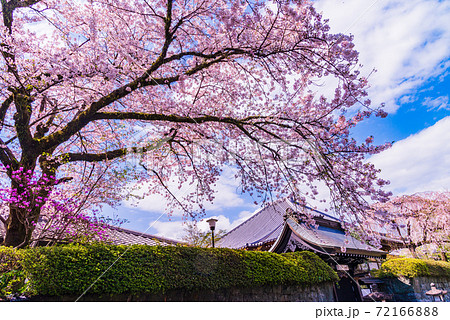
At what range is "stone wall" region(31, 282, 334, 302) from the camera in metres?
3.82

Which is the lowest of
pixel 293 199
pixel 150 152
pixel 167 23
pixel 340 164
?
pixel 293 199

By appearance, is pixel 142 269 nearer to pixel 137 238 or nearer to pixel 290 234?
pixel 290 234

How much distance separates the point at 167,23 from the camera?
4.79 meters

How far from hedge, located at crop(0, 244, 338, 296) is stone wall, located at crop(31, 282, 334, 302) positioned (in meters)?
0.09

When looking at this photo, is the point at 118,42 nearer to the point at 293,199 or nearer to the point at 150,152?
the point at 150,152

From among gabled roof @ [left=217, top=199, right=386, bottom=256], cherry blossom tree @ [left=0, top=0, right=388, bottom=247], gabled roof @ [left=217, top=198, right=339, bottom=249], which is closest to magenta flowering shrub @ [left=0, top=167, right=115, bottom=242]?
cherry blossom tree @ [left=0, top=0, right=388, bottom=247]

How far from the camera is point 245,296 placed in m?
5.14

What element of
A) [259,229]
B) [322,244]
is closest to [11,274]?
[322,244]

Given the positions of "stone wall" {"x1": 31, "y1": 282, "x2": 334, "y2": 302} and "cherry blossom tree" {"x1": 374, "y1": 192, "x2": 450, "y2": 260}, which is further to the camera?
"cherry blossom tree" {"x1": 374, "y1": 192, "x2": 450, "y2": 260}

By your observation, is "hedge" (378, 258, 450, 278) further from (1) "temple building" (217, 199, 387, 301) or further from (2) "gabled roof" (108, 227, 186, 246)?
(2) "gabled roof" (108, 227, 186, 246)

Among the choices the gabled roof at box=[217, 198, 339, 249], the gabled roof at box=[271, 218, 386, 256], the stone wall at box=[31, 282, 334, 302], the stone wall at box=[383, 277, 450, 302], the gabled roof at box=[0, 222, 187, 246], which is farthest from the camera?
the gabled roof at box=[217, 198, 339, 249]

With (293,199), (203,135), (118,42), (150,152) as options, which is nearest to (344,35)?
(293,199)

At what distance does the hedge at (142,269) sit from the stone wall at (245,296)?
9 centimetres

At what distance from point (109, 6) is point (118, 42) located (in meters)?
1.08
